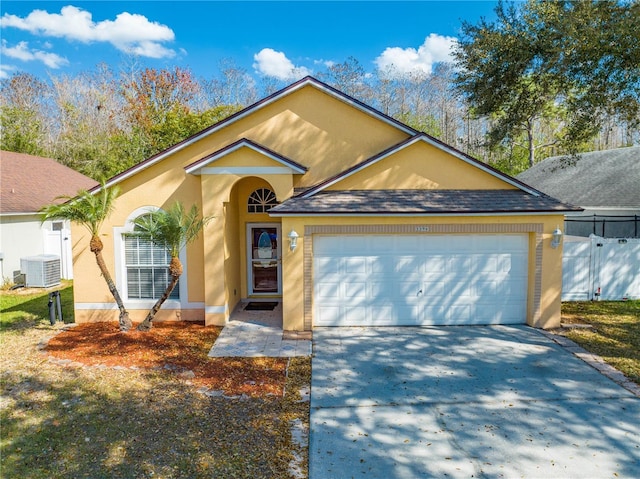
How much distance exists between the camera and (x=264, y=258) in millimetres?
13953

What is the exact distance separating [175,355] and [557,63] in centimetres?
1217

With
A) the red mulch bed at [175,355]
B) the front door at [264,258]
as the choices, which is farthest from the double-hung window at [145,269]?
the front door at [264,258]

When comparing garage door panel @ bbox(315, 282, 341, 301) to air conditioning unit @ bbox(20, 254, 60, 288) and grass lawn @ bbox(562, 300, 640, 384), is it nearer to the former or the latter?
grass lawn @ bbox(562, 300, 640, 384)

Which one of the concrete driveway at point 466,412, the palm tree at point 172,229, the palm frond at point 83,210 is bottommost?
the concrete driveway at point 466,412

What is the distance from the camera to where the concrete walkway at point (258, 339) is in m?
9.45

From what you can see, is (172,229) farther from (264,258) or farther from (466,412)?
(466,412)

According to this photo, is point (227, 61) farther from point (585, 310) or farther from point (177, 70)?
point (585, 310)

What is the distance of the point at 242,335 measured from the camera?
35.0 ft

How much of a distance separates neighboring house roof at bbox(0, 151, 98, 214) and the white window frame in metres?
7.92

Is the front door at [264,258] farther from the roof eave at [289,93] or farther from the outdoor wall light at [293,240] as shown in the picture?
the roof eave at [289,93]

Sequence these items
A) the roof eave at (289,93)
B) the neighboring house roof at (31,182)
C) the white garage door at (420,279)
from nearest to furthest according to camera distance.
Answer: the white garage door at (420,279) < the roof eave at (289,93) < the neighboring house roof at (31,182)

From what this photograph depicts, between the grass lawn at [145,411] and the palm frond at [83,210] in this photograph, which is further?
the palm frond at [83,210]

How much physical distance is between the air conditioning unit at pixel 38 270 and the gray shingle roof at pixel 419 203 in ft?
37.2

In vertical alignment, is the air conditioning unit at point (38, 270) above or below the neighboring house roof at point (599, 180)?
below
